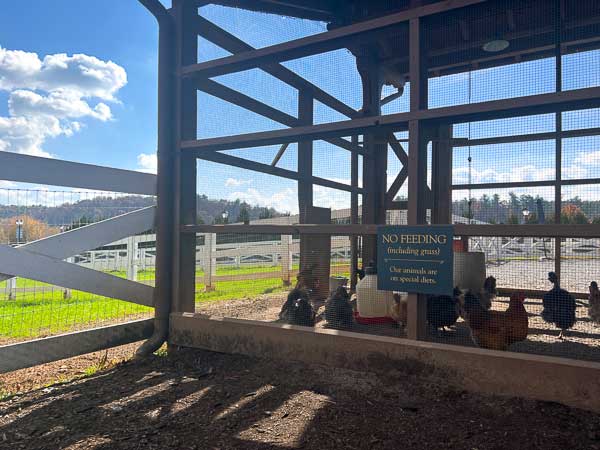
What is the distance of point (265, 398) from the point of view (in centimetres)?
273

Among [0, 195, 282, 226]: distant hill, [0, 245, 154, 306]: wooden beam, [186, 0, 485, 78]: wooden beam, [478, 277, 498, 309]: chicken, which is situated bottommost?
[478, 277, 498, 309]: chicken

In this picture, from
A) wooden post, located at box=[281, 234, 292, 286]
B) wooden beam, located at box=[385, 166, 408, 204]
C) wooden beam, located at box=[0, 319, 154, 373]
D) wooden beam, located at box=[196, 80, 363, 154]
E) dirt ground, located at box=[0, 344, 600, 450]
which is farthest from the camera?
wooden beam, located at box=[385, 166, 408, 204]

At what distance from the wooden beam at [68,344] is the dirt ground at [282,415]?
12.5 inches

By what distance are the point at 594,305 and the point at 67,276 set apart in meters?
4.68

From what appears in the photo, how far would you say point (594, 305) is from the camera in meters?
3.64

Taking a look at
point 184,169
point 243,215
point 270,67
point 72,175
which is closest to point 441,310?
point 243,215

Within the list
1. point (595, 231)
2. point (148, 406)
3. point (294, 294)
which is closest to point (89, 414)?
point (148, 406)

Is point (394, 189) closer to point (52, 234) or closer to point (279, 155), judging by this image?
point (279, 155)

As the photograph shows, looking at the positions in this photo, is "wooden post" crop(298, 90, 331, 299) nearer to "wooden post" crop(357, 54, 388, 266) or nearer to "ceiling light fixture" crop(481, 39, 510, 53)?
"wooden post" crop(357, 54, 388, 266)

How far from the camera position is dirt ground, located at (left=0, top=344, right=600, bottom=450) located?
2166 millimetres

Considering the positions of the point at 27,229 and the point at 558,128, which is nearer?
the point at 558,128

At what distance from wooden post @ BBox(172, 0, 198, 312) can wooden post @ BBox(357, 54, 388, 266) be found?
6.89 feet

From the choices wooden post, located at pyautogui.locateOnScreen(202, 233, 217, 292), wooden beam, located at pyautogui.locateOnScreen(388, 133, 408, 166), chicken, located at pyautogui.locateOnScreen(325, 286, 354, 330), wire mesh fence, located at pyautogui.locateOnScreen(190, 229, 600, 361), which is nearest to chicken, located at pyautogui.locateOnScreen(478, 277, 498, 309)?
wire mesh fence, located at pyautogui.locateOnScreen(190, 229, 600, 361)

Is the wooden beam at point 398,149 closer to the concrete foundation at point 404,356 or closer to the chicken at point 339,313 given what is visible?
the chicken at point 339,313
